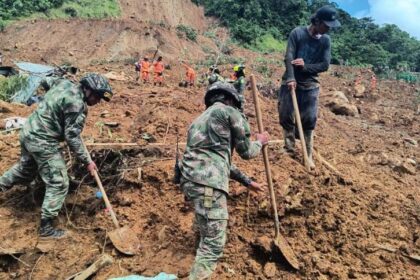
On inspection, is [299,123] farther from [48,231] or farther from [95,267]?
[48,231]

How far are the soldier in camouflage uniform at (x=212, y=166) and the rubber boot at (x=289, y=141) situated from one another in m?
2.14

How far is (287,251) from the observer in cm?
403

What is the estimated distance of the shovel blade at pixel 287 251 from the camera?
155 inches

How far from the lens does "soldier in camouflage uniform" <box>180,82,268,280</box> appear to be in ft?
11.4

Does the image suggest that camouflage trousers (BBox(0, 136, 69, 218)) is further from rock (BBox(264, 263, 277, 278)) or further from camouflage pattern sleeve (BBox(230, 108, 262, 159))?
rock (BBox(264, 263, 277, 278))

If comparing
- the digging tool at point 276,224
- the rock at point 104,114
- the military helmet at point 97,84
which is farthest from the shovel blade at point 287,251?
the rock at point 104,114

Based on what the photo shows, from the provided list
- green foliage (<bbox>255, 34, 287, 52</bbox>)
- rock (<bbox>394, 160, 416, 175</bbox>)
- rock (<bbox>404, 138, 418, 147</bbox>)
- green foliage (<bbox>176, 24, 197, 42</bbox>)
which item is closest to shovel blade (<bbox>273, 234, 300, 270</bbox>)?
rock (<bbox>394, 160, 416, 175</bbox>)

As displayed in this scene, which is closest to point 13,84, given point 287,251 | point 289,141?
point 289,141

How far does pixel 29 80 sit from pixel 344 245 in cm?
889

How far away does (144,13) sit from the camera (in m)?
36.9

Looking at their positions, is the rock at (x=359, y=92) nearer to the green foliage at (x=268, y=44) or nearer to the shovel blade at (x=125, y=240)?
the shovel blade at (x=125, y=240)

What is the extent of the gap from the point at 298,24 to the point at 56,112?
41192mm

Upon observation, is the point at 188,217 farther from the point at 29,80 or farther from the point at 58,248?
the point at 29,80

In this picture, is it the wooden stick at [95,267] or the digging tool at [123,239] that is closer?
the wooden stick at [95,267]
